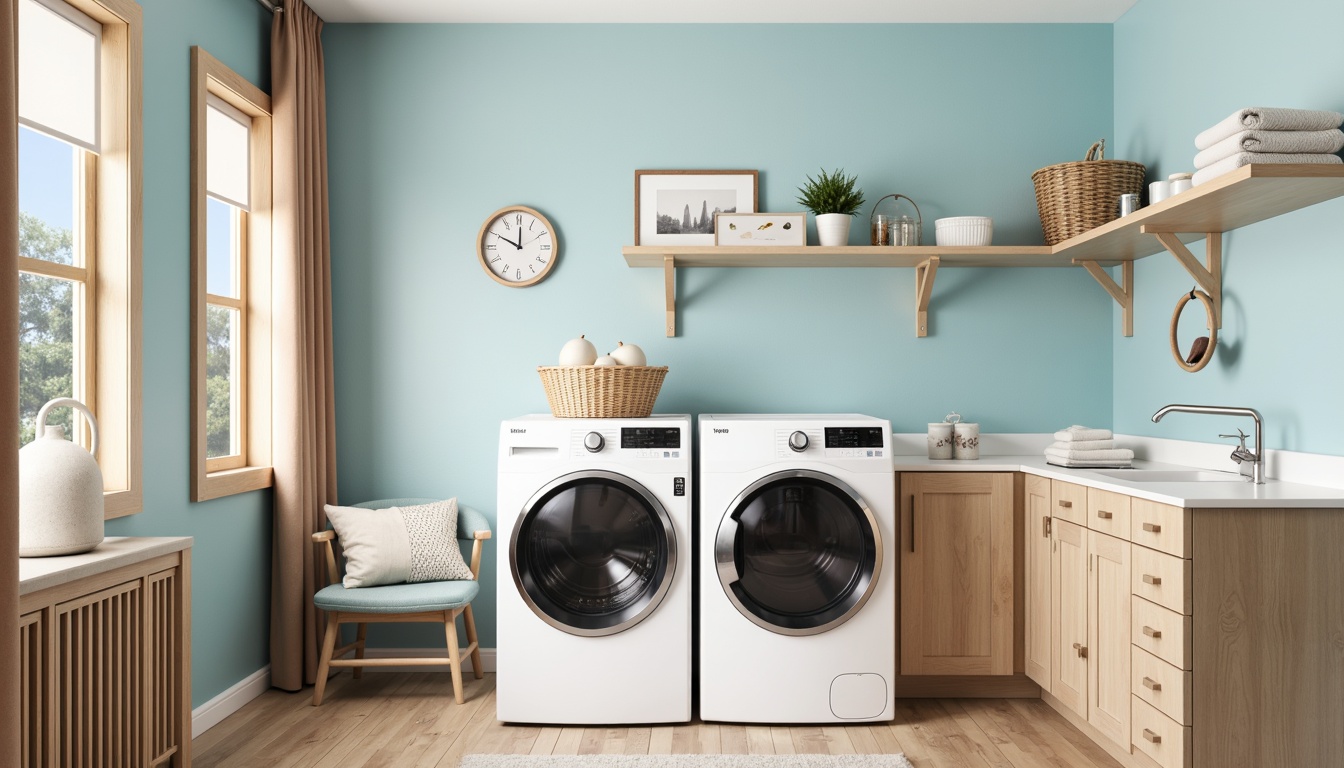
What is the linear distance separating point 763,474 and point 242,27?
2.40 meters

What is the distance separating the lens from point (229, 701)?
290 cm

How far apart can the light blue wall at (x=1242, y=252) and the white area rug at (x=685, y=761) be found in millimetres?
1507

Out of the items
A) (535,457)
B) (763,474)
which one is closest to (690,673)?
(763,474)

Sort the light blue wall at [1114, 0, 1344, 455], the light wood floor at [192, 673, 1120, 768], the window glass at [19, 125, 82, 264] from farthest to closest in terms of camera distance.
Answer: the light wood floor at [192, 673, 1120, 768], the light blue wall at [1114, 0, 1344, 455], the window glass at [19, 125, 82, 264]

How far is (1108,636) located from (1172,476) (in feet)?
2.01

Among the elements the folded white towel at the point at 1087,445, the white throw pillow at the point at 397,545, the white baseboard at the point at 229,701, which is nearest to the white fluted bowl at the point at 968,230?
the folded white towel at the point at 1087,445

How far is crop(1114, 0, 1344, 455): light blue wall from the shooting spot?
2.32 meters

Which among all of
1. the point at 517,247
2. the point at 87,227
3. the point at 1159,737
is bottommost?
the point at 1159,737

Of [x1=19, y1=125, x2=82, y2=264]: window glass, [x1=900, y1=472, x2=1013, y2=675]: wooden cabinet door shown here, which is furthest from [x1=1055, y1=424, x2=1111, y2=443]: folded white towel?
[x1=19, y1=125, x2=82, y2=264]: window glass

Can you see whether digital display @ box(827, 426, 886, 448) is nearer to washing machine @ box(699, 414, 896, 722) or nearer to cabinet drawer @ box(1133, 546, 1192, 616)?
washing machine @ box(699, 414, 896, 722)

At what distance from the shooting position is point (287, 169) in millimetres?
3113

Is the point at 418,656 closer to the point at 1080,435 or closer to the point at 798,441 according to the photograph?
the point at 798,441

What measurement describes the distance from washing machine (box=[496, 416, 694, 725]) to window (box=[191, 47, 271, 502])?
3.19 ft

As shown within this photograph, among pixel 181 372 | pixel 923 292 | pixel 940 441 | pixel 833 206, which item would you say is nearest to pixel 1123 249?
pixel 923 292
